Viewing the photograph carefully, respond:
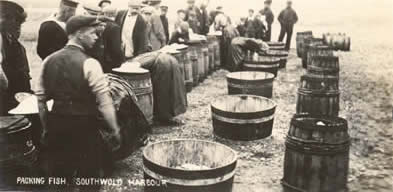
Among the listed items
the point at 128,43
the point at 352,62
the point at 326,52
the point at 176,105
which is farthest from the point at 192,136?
the point at 352,62

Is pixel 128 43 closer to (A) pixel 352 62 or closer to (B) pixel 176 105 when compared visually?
(B) pixel 176 105

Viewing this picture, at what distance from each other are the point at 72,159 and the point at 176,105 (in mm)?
3082

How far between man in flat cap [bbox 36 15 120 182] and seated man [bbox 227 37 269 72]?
23.3 ft

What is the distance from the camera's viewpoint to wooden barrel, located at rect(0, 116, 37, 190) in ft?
12.3

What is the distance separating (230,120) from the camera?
5.74 metres

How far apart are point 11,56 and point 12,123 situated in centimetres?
132

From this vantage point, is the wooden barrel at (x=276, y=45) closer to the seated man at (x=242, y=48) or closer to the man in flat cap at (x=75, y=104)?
the seated man at (x=242, y=48)

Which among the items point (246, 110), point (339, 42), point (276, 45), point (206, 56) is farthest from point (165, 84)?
point (339, 42)

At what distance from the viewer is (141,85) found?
5.73 m

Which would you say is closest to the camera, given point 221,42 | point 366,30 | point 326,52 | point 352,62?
point 326,52

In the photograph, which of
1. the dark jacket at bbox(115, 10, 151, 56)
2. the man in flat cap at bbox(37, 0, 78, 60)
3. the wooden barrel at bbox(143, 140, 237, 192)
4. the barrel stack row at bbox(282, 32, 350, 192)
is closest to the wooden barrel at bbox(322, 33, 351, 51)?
the dark jacket at bbox(115, 10, 151, 56)

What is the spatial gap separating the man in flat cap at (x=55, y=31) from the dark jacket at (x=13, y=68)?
25cm

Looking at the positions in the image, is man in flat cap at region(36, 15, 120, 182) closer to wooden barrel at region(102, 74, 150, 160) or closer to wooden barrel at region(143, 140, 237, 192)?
wooden barrel at region(143, 140, 237, 192)

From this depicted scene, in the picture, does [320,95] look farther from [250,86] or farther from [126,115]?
[126,115]
